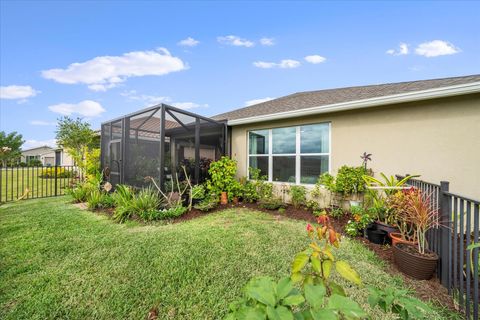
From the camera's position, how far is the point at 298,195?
5691 millimetres

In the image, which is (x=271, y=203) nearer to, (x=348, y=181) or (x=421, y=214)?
(x=348, y=181)

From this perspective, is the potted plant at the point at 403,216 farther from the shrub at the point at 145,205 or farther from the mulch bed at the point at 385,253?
the shrub at the point at 145,205

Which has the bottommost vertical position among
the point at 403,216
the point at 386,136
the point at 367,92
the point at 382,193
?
the point at 403,216

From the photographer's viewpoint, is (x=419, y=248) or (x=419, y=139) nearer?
(x=419, y=248)

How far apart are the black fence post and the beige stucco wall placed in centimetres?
215

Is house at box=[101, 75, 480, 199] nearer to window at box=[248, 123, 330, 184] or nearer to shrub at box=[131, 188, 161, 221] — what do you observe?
window at box=[248, 123, 330, 184]

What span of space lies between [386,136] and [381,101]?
2.77 ft

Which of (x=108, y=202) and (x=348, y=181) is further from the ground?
(x=348, y=181)

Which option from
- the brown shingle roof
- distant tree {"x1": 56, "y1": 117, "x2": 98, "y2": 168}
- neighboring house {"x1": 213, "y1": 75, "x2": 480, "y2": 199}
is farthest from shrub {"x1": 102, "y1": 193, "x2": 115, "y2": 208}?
distant tree {"x1": 56, "y1": 117, "x2": 98, "y2": 168}

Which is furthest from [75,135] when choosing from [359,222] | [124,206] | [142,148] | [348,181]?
[359,222]

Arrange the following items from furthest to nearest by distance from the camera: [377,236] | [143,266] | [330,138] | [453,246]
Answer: [330,138], [377,236], [143,266], [453,246]

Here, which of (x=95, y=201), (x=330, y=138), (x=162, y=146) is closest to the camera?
(x=162, y=146)

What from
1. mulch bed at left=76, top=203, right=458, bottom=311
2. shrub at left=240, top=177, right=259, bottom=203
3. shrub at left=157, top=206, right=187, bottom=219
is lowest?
mulch bed at left=76, top=203, right=458, bottom=311

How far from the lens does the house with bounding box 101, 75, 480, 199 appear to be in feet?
13.2
